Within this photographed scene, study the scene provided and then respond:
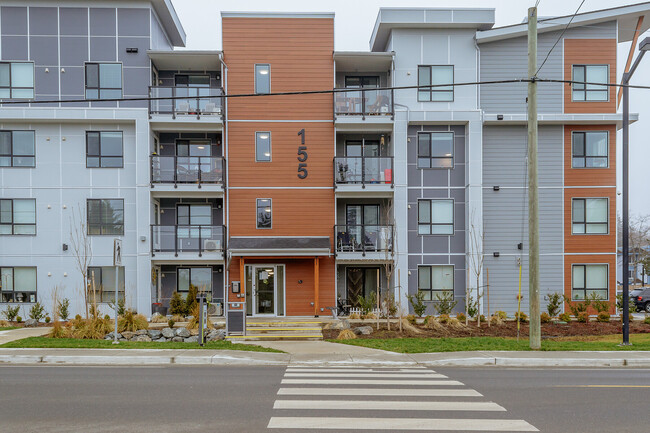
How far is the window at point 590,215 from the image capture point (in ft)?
68.2

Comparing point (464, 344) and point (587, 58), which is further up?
point (587, 58)

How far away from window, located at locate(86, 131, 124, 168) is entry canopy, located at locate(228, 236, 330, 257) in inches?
254

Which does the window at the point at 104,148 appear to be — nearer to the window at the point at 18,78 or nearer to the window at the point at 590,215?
the window at the point at 18,78

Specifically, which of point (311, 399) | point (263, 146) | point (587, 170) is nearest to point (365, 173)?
point (263, 146)

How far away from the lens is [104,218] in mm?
20156

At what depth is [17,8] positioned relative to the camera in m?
19.8

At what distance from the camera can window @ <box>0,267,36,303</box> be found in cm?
1969

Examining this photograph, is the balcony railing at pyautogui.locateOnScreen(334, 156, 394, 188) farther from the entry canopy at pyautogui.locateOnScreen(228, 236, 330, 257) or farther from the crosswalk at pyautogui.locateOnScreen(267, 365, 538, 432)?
the crosswalk at pyautogui.locateOnScreen(267, 365, 538, 432)

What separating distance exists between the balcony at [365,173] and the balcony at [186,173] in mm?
5235

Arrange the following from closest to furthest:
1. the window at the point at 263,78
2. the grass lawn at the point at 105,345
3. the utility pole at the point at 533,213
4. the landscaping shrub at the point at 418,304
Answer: the utility pole at the point at 533,213 < the grass lawn at the point at 105,345 < the landscaping shrub at the point at 418,304 < the window at the point at 263,78

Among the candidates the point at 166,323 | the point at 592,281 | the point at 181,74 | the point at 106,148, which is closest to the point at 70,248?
the point at 106,148

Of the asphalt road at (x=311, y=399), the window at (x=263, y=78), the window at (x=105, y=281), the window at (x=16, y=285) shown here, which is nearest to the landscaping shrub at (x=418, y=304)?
the asphalt road at (x=311, y=399)

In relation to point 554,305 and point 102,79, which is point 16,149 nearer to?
point 102,79

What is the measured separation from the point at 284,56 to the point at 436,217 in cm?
1016
